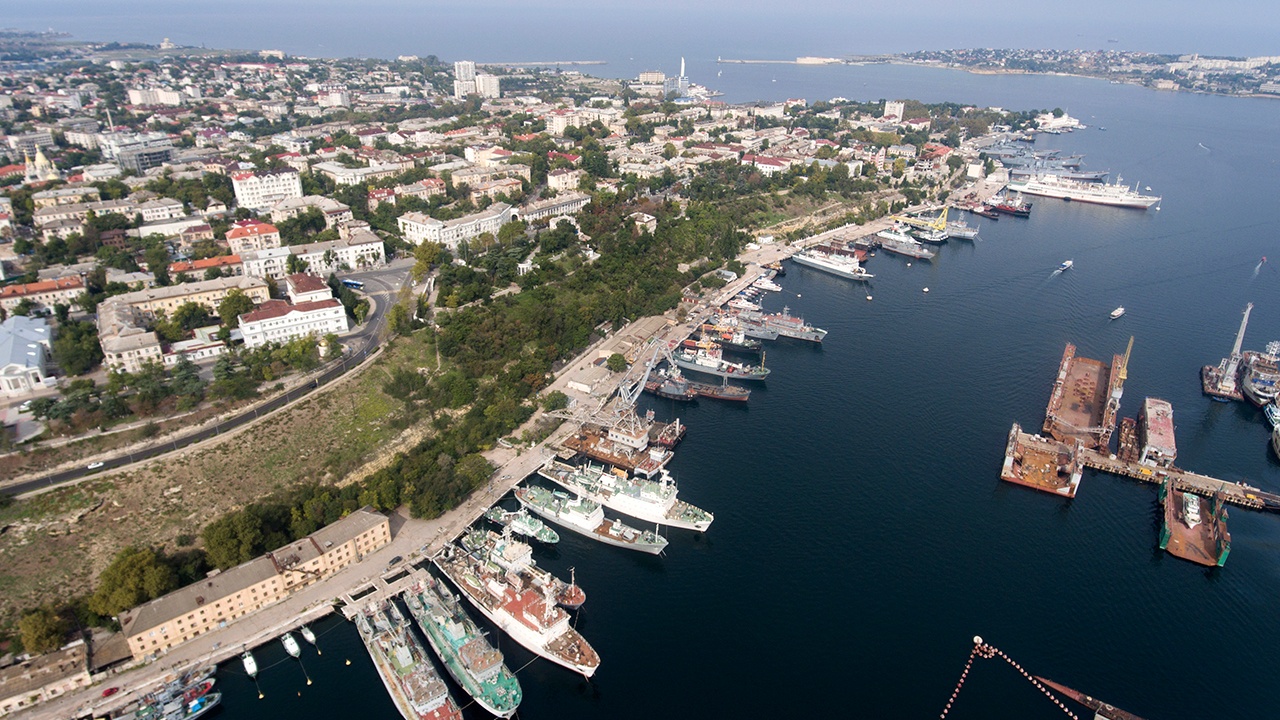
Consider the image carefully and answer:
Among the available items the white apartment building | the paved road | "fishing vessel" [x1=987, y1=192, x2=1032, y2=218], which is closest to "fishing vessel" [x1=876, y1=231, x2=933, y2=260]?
"fishing vessel" [x1=987, y1=192, x2=1032, y2=218]

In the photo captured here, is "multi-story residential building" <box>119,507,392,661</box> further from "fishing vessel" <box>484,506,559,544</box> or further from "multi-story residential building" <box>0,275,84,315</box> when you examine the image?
"multi-story residential building" <box>0,275,84,315</box>

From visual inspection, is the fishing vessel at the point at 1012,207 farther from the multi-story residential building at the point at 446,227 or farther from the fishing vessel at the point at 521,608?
the fishing vessel at the point at 521,608

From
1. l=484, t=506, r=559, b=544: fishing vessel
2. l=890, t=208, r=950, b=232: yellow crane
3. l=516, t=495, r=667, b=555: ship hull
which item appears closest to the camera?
l=516, t=495, r=667, b=555: ship hull

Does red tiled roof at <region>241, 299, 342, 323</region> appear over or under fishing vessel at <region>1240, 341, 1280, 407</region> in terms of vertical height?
over

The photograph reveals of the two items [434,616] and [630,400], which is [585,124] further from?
[434,616]

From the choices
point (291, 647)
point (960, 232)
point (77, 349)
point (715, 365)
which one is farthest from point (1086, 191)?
point (77, 349)

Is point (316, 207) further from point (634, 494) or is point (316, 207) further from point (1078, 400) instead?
point (1078, 400)

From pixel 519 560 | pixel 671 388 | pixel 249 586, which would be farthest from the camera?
pixel 671 388

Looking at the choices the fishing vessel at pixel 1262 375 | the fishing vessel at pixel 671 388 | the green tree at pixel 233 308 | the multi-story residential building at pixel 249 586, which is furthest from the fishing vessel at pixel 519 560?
the fishing vessel at pixel 1262 375

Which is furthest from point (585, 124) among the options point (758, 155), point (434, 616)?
point (434, 616)
